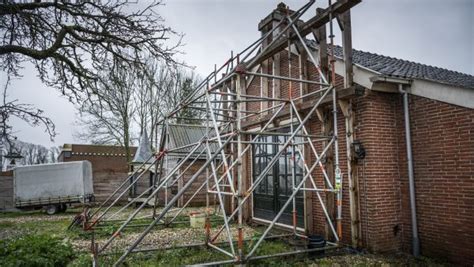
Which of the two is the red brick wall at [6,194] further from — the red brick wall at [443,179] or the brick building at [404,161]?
the red brick wall at [443,179]

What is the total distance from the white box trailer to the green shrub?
1098cm

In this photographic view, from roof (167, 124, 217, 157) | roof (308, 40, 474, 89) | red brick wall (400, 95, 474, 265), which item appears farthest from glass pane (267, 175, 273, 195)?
roof (167, 124, 217, 157)

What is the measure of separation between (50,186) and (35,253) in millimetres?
12497

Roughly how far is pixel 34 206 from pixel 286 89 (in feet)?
48.4

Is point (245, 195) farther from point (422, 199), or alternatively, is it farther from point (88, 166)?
point (88, 166)

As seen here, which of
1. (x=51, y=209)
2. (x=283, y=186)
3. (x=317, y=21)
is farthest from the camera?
(x=51, y=209)

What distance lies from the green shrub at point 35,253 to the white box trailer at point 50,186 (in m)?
11.0

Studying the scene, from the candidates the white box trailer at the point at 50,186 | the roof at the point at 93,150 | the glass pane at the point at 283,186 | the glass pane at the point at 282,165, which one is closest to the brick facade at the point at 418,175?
the glass pane at the point at 283,186

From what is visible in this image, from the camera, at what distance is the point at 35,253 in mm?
5758

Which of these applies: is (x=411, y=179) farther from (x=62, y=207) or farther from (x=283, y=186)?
(x=62, y=207)

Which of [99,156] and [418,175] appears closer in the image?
[418,175]

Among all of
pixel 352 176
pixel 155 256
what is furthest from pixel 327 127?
pixel 155 256

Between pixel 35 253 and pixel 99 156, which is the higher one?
pixel 99 156

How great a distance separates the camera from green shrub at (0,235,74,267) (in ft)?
17.5
